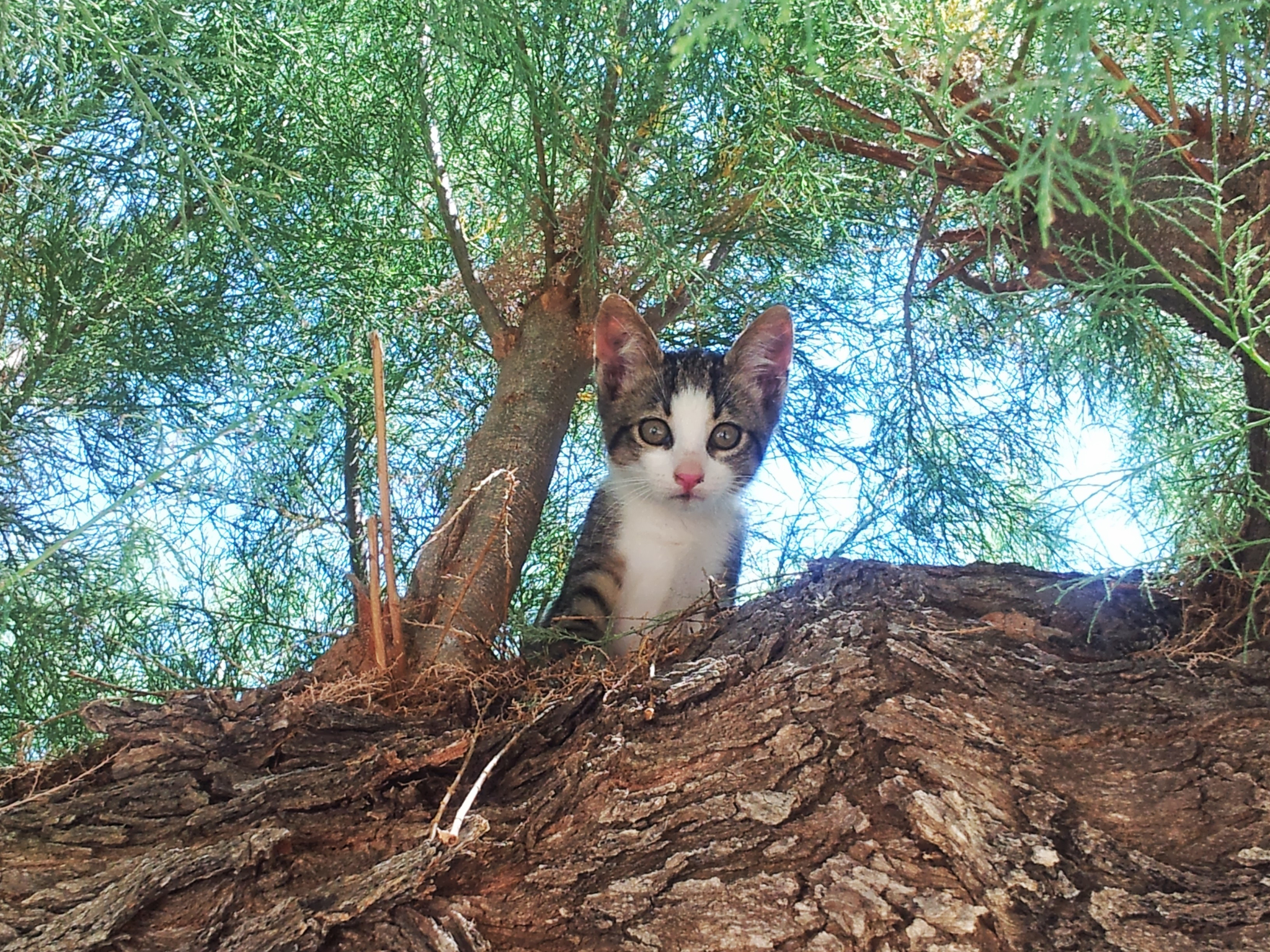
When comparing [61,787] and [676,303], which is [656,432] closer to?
[676,303]

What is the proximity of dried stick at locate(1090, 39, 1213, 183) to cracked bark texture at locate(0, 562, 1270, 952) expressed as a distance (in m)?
0.60

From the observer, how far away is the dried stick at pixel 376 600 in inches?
51.4

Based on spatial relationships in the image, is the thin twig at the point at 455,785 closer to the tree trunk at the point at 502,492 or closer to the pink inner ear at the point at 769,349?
the tree trunk at the point at 502,492

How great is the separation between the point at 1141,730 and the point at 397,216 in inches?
60.6

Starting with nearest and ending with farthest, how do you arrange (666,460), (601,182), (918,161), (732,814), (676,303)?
(732,814), (918,161), (601,182), (666,460), (676,303)

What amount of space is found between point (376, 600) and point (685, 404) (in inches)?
32.1

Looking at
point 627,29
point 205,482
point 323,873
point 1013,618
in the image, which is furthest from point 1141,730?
point 205,482

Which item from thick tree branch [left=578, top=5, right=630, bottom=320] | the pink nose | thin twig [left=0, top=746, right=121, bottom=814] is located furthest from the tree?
thin twig [left=0, top=746, right=121, bottom=814]

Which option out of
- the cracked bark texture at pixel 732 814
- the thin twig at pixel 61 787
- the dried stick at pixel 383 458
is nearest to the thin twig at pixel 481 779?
the cracked bark texture at pixel 732 814

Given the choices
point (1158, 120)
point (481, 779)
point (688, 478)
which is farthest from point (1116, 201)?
point (688, 478)

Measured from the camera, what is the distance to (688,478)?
6.23 feet

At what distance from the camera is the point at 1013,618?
1.33m

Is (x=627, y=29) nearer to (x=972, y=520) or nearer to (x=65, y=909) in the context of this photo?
(x=972, y=520)

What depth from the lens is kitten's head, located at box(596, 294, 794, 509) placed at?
1952 millimetres
